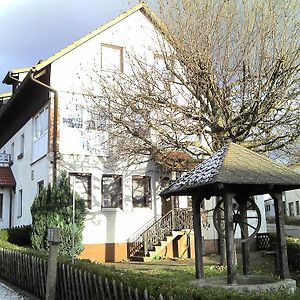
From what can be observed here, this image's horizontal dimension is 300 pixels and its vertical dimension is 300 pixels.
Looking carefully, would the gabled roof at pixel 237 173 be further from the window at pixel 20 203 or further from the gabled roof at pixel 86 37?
the window at pixel 20 203

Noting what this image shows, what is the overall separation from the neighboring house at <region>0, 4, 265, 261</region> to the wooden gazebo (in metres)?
9.17

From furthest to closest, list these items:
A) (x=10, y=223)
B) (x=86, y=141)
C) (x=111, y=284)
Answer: (x=10, y=223)
(x=86, y=141)
(x=111, y=284)

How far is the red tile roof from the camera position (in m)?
25.1

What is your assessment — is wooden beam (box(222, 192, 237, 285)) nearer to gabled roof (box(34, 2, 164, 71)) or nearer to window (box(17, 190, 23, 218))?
gabled roof (box(34, 2, 164, 71))

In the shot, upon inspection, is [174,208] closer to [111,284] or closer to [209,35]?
[209,35]

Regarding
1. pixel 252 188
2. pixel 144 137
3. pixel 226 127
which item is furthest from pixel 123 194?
pixel 252 188

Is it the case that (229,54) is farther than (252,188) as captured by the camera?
Yes

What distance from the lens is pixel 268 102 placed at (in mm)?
14219

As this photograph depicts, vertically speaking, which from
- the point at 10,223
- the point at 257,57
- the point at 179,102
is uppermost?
the point at 257,57

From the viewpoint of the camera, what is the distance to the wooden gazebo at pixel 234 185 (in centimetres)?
801

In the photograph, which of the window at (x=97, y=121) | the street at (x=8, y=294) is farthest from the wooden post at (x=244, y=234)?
the window at (x=97, y=121)

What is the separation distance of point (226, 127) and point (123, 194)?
7167 millimetres

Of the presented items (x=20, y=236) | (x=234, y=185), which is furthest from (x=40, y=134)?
(x=234, y=185)

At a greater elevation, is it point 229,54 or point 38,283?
point 229,54
